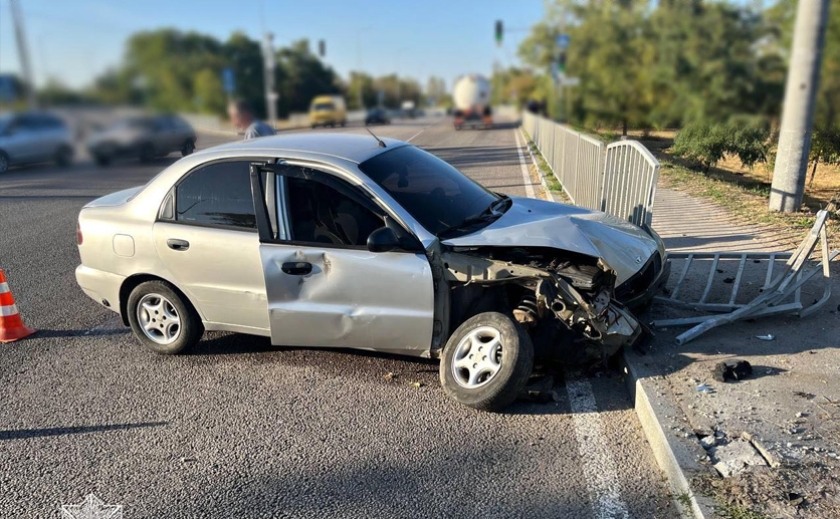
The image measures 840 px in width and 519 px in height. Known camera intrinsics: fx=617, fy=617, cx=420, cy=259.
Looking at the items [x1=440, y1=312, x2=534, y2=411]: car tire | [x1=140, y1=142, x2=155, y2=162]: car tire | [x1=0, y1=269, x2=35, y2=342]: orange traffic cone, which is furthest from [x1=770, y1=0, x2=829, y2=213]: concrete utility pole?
[x1=0, y1=269, x2=35, y2=342]: orange traffic cone

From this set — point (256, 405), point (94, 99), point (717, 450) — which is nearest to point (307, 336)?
point (256, 405)

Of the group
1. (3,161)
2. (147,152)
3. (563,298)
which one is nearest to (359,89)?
(147,152)

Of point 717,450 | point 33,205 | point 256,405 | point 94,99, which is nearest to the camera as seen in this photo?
point 94,99

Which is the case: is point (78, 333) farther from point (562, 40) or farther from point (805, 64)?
point (562, 40)

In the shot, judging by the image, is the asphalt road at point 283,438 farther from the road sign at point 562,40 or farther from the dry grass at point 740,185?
the road sign at point 562,40

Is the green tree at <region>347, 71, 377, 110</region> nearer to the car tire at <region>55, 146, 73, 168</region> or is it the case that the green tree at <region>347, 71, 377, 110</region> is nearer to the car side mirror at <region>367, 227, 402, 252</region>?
the car side mirror at <region>367, 227, 402, 252</region>

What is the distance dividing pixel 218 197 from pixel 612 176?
15.3ft

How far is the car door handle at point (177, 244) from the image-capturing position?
177 inches

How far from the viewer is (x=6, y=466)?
11.3ft

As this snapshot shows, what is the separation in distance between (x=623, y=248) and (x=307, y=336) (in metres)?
2.35

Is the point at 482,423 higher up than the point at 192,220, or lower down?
lower down

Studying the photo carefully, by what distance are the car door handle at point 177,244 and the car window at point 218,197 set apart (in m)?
0.16

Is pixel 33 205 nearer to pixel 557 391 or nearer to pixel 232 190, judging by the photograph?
pixel 232 190

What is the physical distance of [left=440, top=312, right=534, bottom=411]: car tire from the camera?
146 inches
